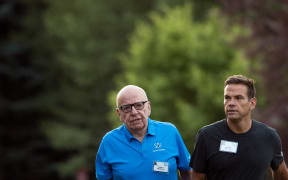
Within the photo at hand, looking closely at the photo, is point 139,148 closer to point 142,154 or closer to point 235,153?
point 142,154

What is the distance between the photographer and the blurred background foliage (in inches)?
1119

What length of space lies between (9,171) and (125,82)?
12.4 meters

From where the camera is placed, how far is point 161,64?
29.0m

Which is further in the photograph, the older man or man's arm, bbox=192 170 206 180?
the older man

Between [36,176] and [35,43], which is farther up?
[35,43]

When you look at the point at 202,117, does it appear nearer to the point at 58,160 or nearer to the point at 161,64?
the point at 161,64

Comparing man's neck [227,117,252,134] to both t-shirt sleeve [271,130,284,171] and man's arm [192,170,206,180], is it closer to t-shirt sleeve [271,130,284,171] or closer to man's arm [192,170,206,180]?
t-shirt sleeve [271,130,284,171]

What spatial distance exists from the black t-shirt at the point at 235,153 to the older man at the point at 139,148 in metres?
0.30

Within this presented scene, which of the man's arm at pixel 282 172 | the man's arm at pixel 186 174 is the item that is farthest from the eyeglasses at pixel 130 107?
the man's arm at pixel 282 172

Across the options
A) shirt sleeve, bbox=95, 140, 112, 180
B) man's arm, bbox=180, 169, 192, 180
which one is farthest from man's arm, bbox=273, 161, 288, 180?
shirt sleeve, bbox=95, 140, 112, 180

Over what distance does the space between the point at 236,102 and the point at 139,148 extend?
0.96 metres

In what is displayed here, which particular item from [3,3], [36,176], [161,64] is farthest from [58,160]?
[161,64]

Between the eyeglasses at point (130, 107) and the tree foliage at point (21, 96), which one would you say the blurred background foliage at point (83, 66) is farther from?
the eyeglasses at point (130, 107)

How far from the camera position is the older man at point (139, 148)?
568 centimetres
